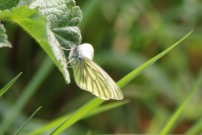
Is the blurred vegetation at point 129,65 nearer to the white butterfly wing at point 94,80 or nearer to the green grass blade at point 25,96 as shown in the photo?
the green grass blade at point 25,96

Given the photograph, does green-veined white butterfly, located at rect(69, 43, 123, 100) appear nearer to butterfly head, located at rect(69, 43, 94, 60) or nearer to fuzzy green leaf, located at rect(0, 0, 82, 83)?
butterfly head, located at rect(69, 43, 94, 60)

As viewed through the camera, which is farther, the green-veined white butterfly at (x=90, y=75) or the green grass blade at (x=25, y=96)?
the green grass blade at (x=25, y=96)

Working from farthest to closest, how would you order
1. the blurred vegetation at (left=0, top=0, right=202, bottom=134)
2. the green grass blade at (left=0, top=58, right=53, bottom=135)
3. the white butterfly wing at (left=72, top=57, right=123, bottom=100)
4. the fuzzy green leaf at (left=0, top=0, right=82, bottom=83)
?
the blurred vegetation at (left=0, top=0, right=202, bottom=134), the green grass blade at (left=0, top=58, right=53, bottom=135), the white butterfly wing at (left=72, top=57, right=123, bottom=100), the fuzzy green leaf at (left=0, top=0, right=82, bottom=83)

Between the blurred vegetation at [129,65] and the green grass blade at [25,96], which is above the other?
the green grass blade at [25,96]

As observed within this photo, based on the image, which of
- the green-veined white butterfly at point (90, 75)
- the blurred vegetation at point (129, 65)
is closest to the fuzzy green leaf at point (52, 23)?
the green-veined white butterfly at point (90, 75)

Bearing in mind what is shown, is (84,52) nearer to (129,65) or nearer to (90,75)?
(90,75)

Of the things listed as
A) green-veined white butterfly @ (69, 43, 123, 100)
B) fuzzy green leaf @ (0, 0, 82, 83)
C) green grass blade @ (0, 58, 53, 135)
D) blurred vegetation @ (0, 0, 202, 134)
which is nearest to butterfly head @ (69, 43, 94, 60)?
green-veined white butterfly @ (69, 43, 123, 100)

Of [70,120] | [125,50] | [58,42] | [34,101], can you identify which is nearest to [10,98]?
[34,101]
